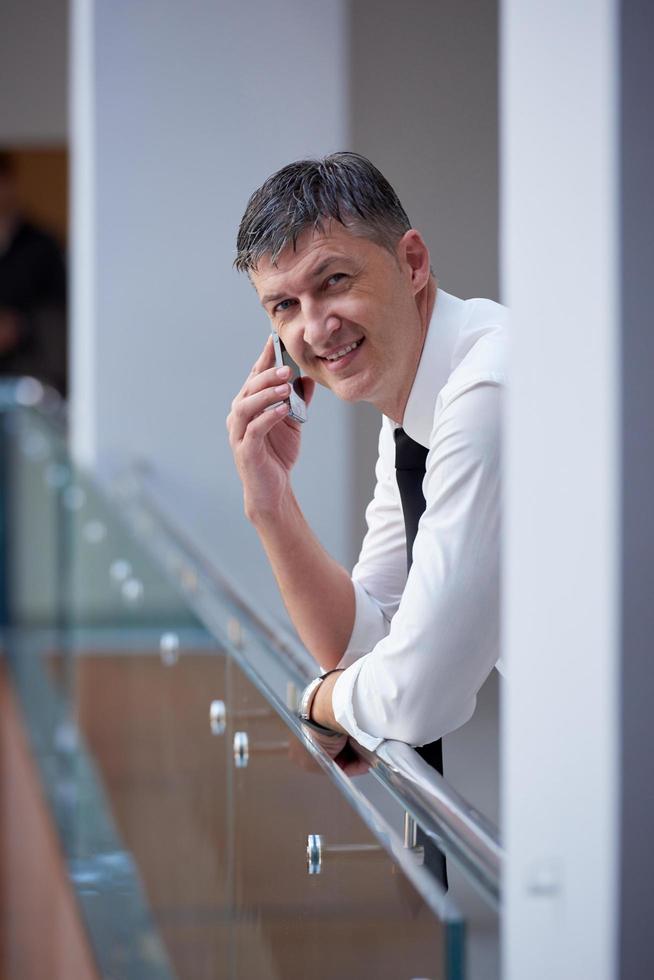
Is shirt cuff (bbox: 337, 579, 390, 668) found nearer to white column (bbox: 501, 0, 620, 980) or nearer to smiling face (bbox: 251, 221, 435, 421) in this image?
smiling face (bbox: 251, 221, 435, 421)

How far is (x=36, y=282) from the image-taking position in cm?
912

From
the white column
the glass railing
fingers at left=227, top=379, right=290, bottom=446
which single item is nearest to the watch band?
the glass railing

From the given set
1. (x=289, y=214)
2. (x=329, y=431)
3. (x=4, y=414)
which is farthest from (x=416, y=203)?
(x=4, y=414)

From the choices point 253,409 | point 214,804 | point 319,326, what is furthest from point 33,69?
point 319,326

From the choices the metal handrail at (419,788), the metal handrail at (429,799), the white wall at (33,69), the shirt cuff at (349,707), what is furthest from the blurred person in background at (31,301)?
the shirt cuff at (349,707)

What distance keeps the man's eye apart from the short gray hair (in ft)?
0.11

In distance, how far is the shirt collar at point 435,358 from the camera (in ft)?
3.70

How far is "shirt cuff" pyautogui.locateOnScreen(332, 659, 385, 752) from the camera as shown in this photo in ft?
3.95

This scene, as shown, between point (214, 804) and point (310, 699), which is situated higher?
point (310, 699)

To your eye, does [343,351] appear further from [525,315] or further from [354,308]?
[525,315]

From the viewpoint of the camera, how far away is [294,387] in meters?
1.23

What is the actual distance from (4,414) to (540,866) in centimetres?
554

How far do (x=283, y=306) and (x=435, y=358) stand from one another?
0.44 ft

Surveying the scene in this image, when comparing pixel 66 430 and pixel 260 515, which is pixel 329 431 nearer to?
pixel 260 515
